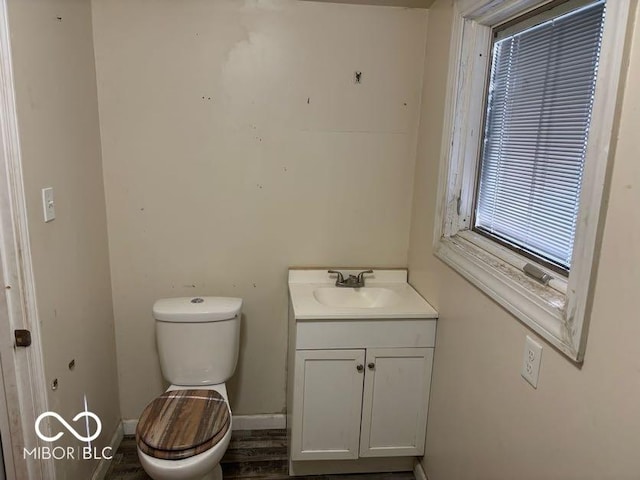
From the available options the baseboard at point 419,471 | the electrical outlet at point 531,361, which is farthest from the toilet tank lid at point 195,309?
the electrical outlet at point 531,361

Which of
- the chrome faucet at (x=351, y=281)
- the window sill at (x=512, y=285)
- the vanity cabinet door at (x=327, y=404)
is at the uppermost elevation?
the window sill at (x=512, y=285)

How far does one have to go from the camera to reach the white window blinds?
125 cm

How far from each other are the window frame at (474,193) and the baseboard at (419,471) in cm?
101

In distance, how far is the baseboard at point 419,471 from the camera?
2068 mm

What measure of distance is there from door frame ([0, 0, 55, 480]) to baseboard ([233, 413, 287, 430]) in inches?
40.2

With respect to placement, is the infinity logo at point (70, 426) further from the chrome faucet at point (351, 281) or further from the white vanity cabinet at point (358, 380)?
the chrome faucet at point (351, 281)

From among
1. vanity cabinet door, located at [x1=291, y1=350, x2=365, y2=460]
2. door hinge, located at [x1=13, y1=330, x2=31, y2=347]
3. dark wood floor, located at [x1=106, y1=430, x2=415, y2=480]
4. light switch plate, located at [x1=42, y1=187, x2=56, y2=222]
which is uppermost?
light switch plate, located at [x1=42, y1=187, x2=56, y2=222]

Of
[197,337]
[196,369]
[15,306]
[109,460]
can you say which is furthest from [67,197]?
[109,460]

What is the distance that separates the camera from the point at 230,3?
203 cm

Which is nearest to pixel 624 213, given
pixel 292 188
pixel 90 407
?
pixel 292 188

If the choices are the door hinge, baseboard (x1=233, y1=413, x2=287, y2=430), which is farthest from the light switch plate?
baseboard (x1=233, y1=413, x2=287, y2=430)

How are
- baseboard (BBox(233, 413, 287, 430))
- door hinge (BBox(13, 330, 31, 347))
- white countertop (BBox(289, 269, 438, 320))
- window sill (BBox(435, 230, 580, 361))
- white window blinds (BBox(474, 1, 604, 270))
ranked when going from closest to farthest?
window sill (BBox(435, 230, 580, 361)) → white window blinds (BBox(474, 1, 604, 270)) → door hinge (BBox(13, 330, 31, 347)) → white countertop (BBox(289, 269, 438, 320)) → baseboard (BBox(233, 413, 287, 430))

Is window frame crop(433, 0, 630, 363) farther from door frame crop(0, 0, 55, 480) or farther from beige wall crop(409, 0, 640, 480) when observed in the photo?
door frame crop(0, 0, 55, 480)

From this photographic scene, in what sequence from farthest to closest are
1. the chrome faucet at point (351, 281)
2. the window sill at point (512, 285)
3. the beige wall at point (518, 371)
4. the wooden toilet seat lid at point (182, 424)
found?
the chrome faucet at point (351, 281) → the wooden toilet seat lid at point (182, 424) → the window sill at point (512, 285) → the beige wall at point (518, 371)
